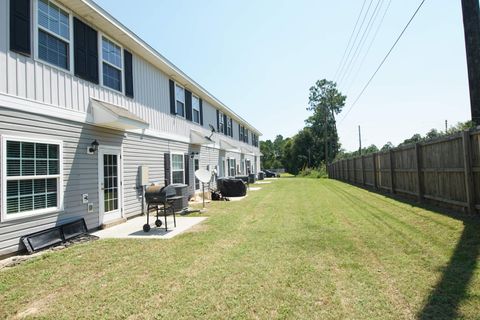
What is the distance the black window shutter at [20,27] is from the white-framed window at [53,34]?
9.0 inches

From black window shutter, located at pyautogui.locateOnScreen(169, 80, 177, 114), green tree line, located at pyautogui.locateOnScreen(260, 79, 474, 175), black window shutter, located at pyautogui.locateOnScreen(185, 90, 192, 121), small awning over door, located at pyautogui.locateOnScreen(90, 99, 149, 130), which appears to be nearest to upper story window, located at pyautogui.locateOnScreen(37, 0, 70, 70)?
small awning over door, located at pyautogui.locateOnScreen(90, 99, 149, 130)

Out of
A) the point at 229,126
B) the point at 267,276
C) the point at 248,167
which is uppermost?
the point at 229,126

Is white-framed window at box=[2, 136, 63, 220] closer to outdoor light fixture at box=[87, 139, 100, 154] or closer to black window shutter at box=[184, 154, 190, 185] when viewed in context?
outdoor light fixture at box=[87, 139, 100, 154]

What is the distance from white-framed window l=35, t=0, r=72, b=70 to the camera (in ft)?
19.6

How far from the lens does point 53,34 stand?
20.7 ft

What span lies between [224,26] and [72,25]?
6967 millimetres

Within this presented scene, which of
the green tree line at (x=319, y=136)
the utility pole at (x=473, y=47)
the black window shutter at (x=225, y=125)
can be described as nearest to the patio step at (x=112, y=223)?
the utility pole at (x=473, y=47)

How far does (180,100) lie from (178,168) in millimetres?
2904

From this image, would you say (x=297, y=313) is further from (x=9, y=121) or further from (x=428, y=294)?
(x=9, y=121)

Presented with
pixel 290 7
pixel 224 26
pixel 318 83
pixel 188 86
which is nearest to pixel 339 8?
pixel 290 7

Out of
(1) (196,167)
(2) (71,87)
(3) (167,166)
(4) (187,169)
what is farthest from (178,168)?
(2) (71,87)

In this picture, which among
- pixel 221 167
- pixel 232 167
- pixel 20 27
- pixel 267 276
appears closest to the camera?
pixel 267 276

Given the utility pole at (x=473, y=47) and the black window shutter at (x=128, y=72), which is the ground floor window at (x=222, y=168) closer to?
the black window shutter at (x=128, y=72)

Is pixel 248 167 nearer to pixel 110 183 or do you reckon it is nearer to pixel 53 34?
pixel 110 183
